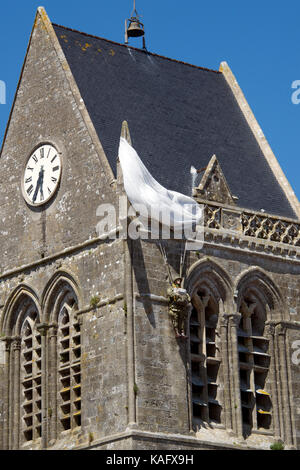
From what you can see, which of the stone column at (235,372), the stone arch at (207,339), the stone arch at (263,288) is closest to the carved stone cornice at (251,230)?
the stone arch at (263,288)

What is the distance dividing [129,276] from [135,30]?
11892mm

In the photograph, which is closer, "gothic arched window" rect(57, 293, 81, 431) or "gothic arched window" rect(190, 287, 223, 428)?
"gothic arched window" rect(190, 287, 223, 428)

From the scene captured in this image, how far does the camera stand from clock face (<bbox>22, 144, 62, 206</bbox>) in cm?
4803

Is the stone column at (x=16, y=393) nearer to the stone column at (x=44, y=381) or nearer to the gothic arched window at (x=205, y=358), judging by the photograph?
the stone column at (x=44, y=381)

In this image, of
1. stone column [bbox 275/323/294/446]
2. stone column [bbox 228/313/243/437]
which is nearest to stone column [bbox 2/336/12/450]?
stone column [bbox 228/313/243/437]

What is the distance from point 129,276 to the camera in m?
44.3

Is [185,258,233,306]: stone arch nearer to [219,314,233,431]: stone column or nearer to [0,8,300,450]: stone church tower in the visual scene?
[0,8,300,450]: stone church tower

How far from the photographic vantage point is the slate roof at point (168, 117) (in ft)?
157

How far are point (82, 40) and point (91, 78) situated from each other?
6.18ft

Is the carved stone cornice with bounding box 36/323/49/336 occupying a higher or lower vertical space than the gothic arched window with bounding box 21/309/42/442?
higher

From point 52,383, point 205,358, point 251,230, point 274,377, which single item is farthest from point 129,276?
point 274,377

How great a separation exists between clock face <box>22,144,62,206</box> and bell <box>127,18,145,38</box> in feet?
21.3

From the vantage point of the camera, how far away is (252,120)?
52562mm
